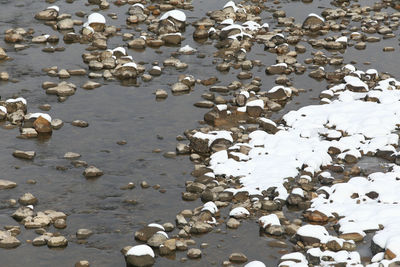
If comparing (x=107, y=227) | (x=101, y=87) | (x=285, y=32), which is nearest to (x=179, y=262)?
(x=107, y=227)

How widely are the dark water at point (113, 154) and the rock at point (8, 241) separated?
0.14 metres

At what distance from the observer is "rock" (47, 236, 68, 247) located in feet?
37.5

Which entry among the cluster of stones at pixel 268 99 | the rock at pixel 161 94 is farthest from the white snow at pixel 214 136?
the rock at pixel 161 94

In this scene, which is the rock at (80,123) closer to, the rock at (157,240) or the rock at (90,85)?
the rock at (90,85)

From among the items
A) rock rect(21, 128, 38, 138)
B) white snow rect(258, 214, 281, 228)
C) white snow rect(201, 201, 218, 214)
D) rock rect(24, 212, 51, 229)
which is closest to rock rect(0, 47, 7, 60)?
rock rect(21, 128, 38, 138)

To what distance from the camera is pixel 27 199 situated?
41.5ft

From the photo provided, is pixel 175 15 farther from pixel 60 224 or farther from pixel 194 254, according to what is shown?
pixel 194 254

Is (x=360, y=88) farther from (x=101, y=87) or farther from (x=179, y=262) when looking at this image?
(x=179, y=262)

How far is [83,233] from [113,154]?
3058mm

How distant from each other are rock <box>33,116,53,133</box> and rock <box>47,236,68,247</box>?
4.37 metres

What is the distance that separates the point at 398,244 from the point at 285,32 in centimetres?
1183

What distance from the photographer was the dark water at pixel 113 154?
37.9 ft

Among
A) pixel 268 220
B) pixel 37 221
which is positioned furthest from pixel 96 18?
pixel 268 220

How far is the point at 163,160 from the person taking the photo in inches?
570
